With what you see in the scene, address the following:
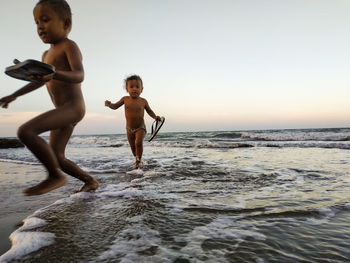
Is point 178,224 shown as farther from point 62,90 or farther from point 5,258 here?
point 62,90

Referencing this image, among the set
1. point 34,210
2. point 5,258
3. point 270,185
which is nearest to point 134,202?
point 34,210

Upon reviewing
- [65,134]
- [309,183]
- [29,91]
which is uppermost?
[29,91]

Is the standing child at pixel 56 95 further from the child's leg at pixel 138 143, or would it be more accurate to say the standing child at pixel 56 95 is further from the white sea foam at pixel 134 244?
the child's leg at pixel 138 143

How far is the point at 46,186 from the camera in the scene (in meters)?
2.07

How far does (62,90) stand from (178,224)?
70.3 inches

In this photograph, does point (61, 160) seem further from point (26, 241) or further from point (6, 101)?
point (26, 241)

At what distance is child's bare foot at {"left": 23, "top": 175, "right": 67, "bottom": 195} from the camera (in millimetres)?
2018

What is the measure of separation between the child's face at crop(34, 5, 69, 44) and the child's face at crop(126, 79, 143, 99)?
285 centimetres

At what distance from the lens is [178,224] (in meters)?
1.95

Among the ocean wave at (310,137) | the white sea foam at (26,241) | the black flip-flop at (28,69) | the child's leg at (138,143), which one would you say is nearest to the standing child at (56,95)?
the black flip-flop at (28,69)

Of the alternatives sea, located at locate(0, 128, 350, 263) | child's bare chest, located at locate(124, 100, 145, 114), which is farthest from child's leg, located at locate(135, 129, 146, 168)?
sea, located at locate(0, 128, 350, 263)

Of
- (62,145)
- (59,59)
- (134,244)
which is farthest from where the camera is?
(62,145)

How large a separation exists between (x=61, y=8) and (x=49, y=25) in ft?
0.66

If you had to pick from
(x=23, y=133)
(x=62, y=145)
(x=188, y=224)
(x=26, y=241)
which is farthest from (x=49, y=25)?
(x=188, y=224)
